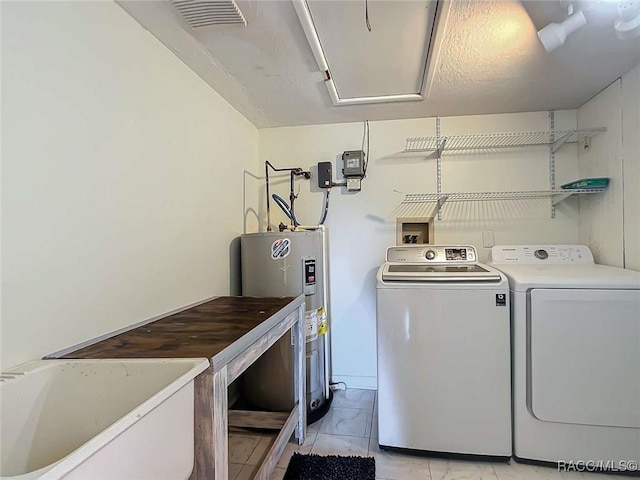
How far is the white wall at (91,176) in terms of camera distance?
3.06 ft

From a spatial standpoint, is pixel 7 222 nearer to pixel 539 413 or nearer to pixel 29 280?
pixel 29 280

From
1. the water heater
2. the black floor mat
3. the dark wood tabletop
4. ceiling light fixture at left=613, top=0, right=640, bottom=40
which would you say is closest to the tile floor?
the black floor mat

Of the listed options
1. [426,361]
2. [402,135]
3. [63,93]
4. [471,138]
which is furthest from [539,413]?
[63,93]

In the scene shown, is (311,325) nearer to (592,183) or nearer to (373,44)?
(373,44)

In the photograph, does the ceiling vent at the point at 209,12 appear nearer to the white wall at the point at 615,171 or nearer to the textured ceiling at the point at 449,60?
the textured ceiling at the point at 449,60

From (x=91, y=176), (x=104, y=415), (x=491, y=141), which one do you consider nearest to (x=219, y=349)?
(x=104, y=415)

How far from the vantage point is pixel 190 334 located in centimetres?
122

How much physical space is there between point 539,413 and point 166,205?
2051 mm

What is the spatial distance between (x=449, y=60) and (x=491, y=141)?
38.8 inches

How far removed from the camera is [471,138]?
8.11ft

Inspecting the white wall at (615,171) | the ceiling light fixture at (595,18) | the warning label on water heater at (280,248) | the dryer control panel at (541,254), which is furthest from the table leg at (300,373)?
the white wall at (615,171)

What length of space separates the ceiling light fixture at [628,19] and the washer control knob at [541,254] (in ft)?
4.20

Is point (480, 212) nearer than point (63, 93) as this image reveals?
No

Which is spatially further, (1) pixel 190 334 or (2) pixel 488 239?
(2) pixel 488 239
